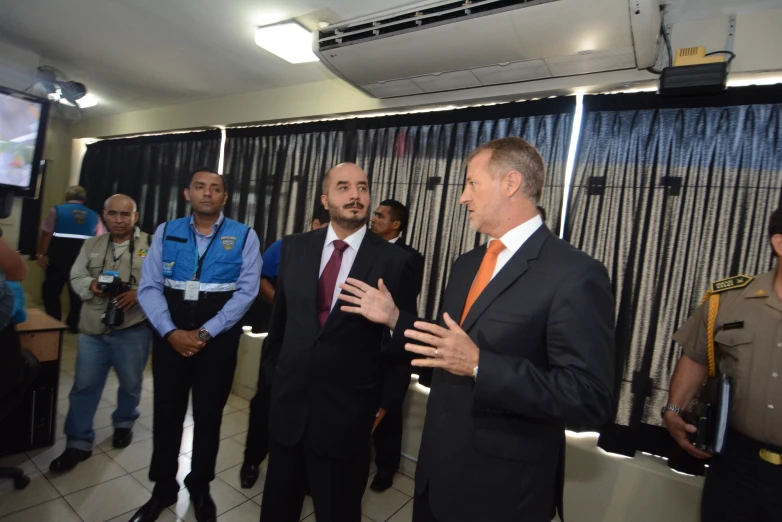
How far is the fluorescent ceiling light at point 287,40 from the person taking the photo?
2.55 m

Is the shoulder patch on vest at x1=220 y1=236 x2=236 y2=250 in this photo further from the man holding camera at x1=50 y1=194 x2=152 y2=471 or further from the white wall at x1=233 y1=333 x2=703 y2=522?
the white wall at x1=233 y1=333 x2=703 y2=522

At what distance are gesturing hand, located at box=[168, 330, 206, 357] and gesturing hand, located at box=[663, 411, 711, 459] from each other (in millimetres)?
2101

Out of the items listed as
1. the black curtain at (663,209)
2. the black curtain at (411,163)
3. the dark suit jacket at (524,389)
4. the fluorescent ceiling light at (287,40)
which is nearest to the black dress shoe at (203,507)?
the dark suit jacket at (524,389)

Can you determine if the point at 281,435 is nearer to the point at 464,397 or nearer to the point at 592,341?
the point at 464,397

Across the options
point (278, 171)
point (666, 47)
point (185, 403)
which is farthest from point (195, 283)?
point (666, 47)

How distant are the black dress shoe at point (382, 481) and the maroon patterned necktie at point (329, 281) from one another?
1.54 meters

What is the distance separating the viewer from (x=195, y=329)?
1953 millimetres

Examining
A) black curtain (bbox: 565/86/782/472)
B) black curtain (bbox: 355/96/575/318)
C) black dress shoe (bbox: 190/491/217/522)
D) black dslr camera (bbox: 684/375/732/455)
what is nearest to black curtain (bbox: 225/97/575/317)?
black curtain (bbox: 355/96/575/318)

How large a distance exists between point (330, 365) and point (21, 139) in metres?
2.04

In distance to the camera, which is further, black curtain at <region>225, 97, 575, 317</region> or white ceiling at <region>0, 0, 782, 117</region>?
black curtain at <region>225, 97, 575, 317</region>

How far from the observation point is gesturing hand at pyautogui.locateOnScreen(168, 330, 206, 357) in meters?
1.88

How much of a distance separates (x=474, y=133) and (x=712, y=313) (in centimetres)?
177

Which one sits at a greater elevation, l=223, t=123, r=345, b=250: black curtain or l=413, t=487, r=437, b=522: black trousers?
l=223, t=123, r=345, b=250: black curtain

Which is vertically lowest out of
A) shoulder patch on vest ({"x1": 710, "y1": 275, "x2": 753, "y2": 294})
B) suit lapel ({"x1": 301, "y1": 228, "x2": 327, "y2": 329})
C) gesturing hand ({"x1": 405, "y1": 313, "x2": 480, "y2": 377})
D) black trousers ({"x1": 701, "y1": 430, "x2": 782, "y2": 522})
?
black trousers ({"x1": 701, "y1": 430, "x2": 782, "y2": 522})
